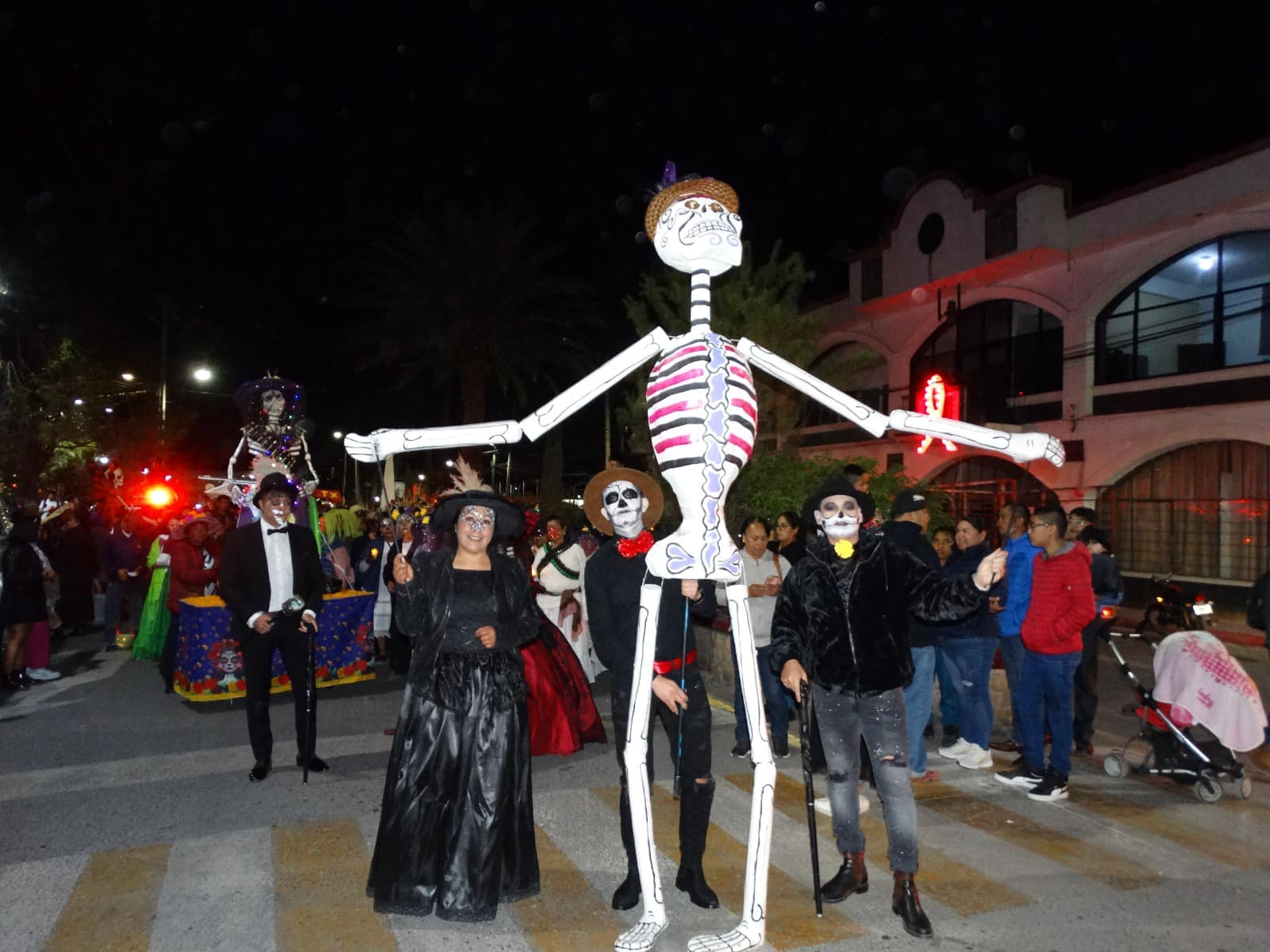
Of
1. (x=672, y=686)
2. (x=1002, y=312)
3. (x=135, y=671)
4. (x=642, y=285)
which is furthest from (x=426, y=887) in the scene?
(x=1002, y=312)

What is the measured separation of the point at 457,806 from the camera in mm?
3652

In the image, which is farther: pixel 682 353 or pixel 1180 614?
pixel 1180 614

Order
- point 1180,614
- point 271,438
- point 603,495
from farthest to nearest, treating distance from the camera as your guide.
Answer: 1. point 271,438
2. point 1180,614
3. point 603,495

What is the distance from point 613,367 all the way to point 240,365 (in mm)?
32301

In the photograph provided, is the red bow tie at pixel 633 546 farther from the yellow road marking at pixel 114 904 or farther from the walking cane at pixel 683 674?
the yellow road marking at pixel 114 904

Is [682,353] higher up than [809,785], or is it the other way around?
[682,353]

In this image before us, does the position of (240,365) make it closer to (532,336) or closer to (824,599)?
(532,336)

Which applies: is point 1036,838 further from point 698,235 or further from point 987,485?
point 987,485

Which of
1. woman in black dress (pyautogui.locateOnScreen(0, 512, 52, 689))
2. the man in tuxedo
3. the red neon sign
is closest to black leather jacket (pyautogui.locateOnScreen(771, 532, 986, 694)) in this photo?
the man in tuxedo

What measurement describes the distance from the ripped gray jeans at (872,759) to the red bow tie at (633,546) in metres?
1.03

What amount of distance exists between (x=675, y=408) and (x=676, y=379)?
13 centimetres

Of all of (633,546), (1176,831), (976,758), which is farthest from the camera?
(976,758)

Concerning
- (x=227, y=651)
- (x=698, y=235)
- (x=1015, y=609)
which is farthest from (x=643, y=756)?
(x=227, y=651)

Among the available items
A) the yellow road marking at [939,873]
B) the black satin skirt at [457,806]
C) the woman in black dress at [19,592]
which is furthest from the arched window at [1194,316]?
the woman in black dress at [19,592]
